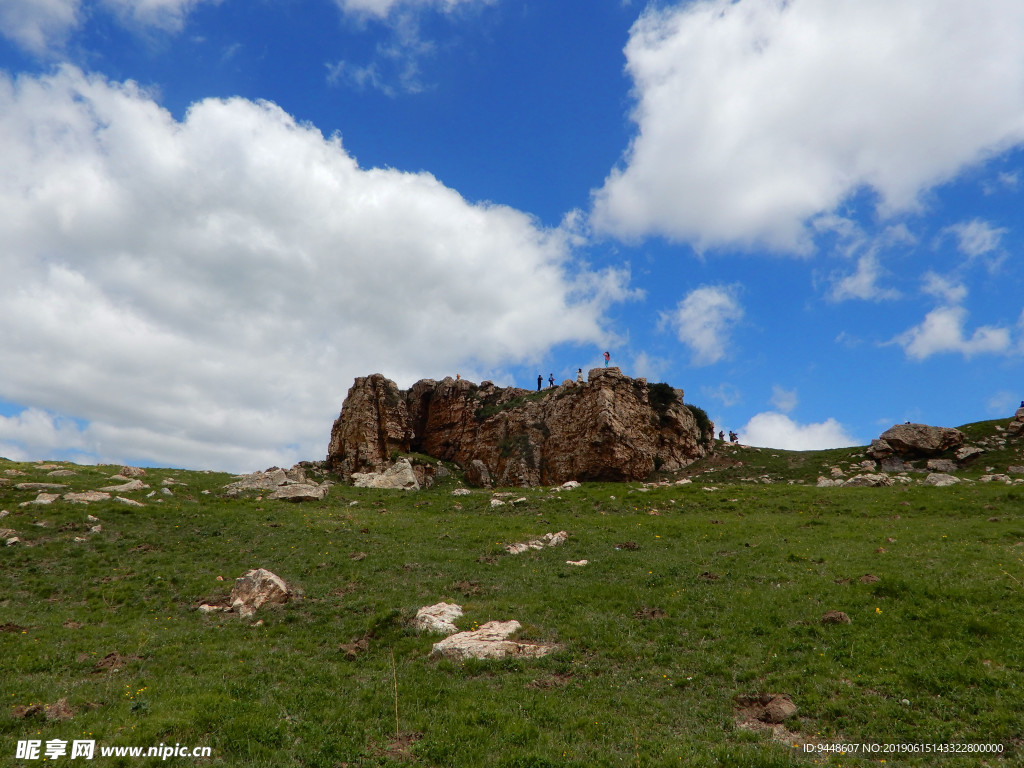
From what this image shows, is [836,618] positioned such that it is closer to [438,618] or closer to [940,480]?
[438,618]

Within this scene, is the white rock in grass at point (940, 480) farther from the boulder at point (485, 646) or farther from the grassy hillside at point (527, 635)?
the boulder at point (485, 646)

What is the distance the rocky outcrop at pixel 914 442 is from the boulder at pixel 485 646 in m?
64.4

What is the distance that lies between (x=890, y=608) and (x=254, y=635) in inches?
989

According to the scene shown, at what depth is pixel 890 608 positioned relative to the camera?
1880cm

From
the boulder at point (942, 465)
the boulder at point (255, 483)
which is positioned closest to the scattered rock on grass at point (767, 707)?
the boulder at point (255, 483)

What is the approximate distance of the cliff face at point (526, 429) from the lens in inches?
2771

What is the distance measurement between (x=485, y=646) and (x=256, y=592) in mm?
12121

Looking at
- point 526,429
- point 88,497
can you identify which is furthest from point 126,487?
point 526,429

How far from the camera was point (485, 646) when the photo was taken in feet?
60.2

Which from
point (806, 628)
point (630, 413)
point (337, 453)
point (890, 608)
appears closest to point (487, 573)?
point (806, 628)

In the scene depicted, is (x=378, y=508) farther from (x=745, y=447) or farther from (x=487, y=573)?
(x=745, y=447)

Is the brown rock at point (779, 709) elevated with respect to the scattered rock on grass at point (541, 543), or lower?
lower

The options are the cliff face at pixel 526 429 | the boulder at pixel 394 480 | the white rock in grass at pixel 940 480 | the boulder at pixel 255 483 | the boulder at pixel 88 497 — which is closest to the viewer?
the boulder at pixel 88 497

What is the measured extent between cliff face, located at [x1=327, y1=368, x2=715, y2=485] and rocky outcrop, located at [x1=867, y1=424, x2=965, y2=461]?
21.8 metres
